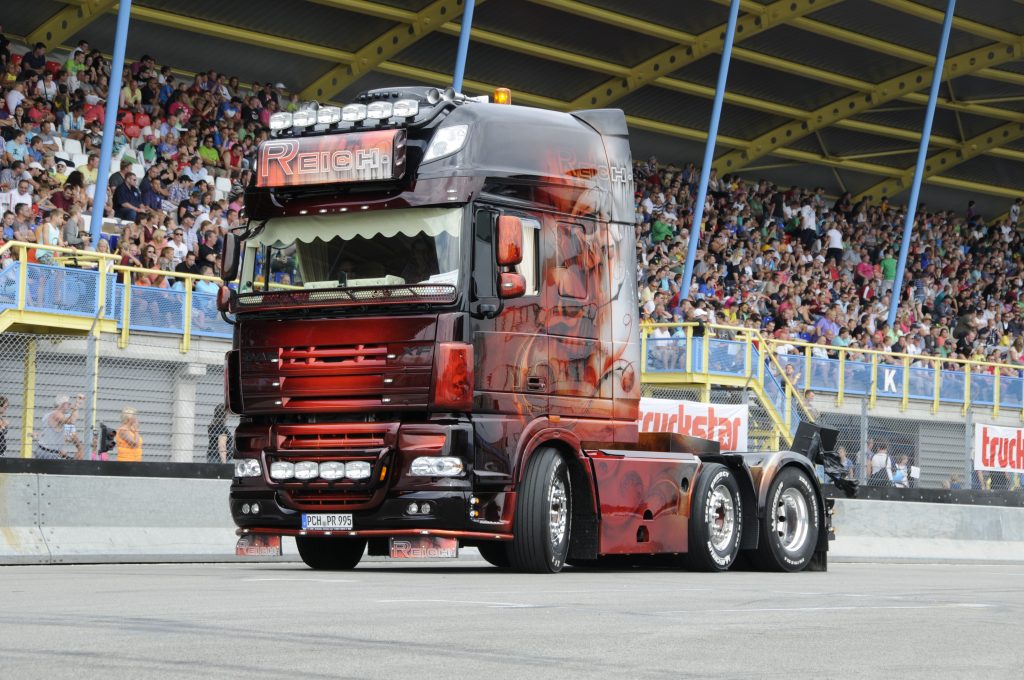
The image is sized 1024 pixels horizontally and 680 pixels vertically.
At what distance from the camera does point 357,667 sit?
699 centimetres

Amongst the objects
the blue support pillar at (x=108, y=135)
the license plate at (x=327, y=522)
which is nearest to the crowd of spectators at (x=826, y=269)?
the blue support pillar at (x=108, y=135)

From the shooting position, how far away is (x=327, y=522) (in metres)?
13.8

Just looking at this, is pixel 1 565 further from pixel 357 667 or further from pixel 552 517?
pixel 357 667

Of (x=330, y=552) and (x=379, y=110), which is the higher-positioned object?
(x=379, y=110)

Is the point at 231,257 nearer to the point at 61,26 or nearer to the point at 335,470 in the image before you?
the point at 335,470

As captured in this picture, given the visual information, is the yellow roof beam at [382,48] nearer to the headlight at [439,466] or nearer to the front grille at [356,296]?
the front grille at [356,296]

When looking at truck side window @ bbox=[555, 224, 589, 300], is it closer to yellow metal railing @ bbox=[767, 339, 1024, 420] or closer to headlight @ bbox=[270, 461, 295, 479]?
headlight @ bbox=[270, 461, 295, 479]

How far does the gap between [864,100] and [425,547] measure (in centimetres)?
3454

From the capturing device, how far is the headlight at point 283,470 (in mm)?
14000

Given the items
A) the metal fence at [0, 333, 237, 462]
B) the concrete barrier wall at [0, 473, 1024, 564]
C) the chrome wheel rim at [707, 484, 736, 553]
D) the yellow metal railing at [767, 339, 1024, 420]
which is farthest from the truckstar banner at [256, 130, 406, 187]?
the yellow metal railing at [767, 339, 1024, 420]

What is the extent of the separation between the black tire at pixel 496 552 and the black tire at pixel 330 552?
4.02ft

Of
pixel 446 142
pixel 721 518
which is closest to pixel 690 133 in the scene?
pixel 721 518

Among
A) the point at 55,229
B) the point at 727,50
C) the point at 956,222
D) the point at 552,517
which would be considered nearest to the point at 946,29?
the point at 727,50

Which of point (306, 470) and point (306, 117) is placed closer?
point (306, 470)
